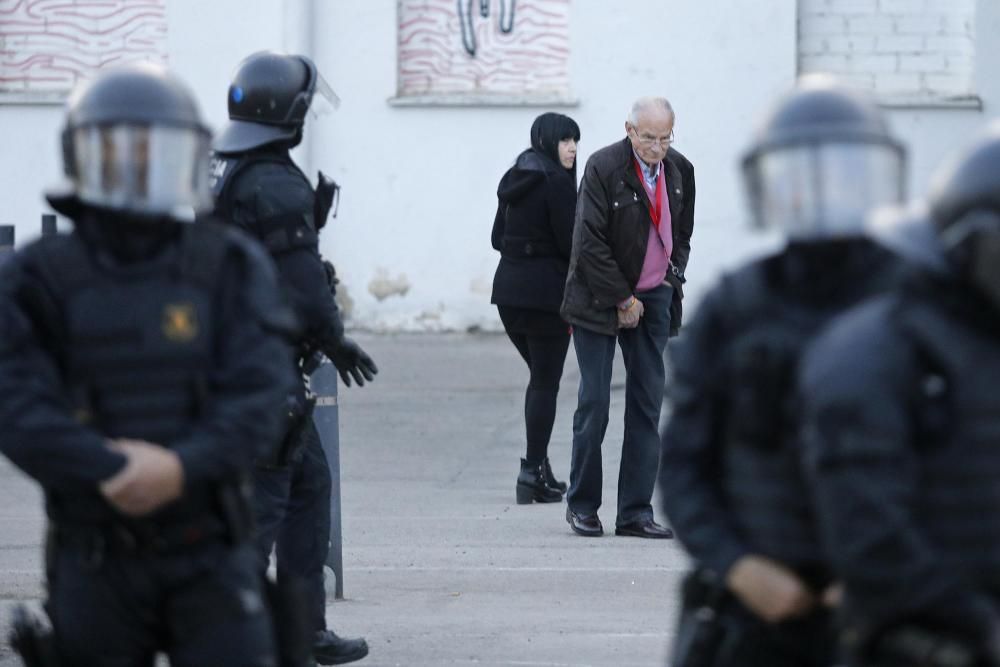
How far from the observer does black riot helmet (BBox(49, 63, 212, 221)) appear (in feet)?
11.7

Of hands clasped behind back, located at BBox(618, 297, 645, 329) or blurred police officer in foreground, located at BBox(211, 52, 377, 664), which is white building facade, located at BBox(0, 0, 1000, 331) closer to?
hands clasped behind back, located at BBox(618, 297, 645, 329)

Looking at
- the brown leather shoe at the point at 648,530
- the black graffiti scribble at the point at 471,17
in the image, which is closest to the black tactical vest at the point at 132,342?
the brown leather shoe at the point at 648,530

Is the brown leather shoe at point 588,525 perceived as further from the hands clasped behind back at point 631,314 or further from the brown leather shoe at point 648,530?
the hands clasped behind back at point 631,314

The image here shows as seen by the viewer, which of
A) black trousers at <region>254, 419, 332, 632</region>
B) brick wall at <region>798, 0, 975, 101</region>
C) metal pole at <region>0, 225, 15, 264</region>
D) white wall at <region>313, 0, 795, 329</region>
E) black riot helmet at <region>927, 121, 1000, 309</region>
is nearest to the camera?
black riot helmet at <region>927, 121, 1000, 309</region>

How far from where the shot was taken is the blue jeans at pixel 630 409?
812 centimetres

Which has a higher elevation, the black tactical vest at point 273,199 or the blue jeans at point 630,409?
the black tactical vest at point 273,199

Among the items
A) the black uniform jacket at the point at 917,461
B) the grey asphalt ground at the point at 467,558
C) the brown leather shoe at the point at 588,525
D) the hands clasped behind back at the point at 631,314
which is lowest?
the grey asphalt ground at the point at 467,558

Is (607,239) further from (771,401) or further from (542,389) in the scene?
(771,401)

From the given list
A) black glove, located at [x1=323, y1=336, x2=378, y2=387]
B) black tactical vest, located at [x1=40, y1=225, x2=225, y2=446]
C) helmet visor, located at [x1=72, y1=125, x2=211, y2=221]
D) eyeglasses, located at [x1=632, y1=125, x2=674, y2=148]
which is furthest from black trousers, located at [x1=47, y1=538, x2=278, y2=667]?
eyeglasses, located at [x1=632, y1=125, x2=674, y2=148]

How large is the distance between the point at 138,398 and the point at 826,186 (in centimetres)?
138

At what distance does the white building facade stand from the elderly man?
7866mm

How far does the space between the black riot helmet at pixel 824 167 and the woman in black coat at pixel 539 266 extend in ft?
18.5

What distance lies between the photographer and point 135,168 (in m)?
3.59

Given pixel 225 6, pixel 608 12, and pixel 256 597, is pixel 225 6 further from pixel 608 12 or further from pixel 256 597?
pixel 256 597
